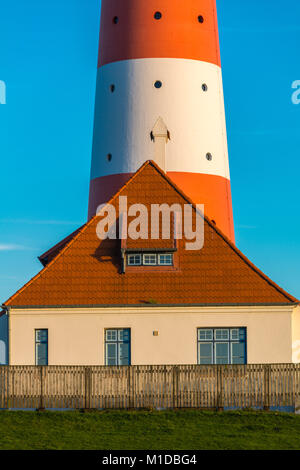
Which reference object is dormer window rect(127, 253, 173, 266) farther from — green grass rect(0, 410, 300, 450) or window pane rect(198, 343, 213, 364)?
green grass rect(0, 410, 300, 450)

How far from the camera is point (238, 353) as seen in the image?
116 feet

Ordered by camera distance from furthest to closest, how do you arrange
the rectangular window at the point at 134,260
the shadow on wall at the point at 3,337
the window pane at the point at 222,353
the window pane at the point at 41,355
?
the shadow on wall at the point at 3,337 → the rectangular window at the point at 134,260 → the window pane at the point at 41,355 → the window pane at the point at 222,353

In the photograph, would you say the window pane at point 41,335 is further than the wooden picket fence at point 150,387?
Yes

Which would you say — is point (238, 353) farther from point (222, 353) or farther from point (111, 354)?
point (111, 354)

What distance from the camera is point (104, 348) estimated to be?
35.3 metres

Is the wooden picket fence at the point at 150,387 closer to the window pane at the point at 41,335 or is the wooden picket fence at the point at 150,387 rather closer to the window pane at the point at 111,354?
the window pane at the point at 111,354

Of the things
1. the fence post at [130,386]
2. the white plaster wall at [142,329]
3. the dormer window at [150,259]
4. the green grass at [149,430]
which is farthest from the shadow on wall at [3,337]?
the green grass at [149,430]

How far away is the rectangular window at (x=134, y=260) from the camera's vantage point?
120 feet

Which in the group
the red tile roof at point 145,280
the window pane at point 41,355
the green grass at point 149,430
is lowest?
the green grass at point 149,430

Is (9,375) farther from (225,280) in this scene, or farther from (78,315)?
(225,280)

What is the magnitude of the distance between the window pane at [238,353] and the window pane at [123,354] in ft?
11.5

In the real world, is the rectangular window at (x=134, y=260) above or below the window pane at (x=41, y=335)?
above

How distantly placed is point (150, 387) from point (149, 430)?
3.34 meters

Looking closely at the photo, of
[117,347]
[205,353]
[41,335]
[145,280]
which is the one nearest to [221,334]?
[205,353]
